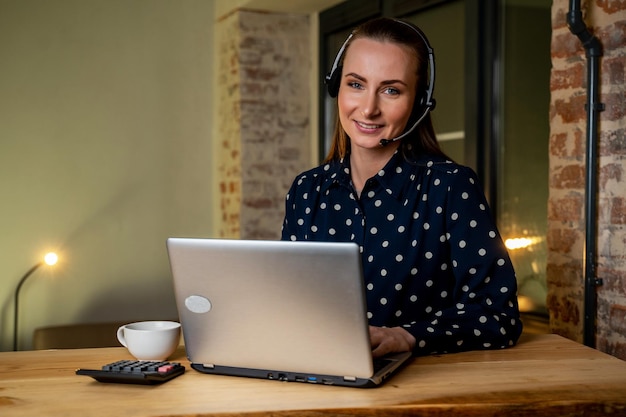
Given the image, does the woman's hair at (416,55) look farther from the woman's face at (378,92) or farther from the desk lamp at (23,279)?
the desk lamp at (23,279)

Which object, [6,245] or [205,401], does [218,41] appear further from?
[205,401]

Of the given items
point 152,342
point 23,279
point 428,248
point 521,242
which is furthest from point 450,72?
point 23,279

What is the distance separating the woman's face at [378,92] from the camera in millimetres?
1963

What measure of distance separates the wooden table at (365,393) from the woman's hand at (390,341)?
41mm

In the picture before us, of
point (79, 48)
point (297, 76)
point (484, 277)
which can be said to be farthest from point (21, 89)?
point (484, 277)

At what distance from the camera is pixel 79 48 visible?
183 inches

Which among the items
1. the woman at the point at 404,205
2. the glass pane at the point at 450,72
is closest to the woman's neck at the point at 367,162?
the woman at the point at 404,205

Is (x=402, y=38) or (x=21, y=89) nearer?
(x=402, y=38)

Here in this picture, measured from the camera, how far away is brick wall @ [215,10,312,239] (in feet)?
15.3

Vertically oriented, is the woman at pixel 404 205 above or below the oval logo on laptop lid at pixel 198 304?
above

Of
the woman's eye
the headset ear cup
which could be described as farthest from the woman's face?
the headset ear cup

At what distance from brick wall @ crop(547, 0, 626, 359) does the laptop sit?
3.21 feet

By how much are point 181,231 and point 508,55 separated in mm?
2380

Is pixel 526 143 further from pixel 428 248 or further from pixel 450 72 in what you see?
pixel 428 248
